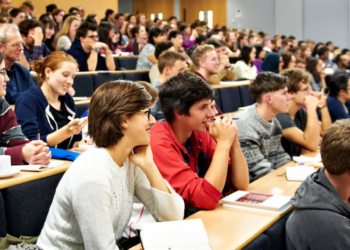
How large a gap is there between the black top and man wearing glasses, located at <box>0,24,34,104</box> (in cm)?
219

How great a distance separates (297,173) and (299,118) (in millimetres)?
1302

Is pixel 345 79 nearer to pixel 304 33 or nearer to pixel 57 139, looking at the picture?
pixel 57 139

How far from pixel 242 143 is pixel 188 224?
1.19 m

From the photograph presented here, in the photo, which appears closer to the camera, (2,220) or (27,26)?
(2,220)

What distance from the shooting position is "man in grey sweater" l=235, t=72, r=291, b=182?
2.48m

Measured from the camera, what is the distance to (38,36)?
15.6 ft


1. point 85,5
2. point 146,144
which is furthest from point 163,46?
point 85,5

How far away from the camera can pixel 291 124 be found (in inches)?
118

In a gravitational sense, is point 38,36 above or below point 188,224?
above

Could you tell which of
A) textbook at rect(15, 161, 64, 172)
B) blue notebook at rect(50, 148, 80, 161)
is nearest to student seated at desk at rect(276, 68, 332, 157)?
blue notebook at rect(50, 148, 80, 161)

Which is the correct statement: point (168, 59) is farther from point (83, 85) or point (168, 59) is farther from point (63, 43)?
point (63, 43)

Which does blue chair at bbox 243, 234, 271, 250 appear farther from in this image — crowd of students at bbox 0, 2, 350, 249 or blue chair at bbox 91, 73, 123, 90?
blue chair at bbox 91, 73, 123, 90

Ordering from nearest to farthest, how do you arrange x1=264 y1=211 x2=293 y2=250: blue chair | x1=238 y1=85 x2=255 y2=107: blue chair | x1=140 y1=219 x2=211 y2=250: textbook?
x1=140 y1=219 x2=211 y2=250: textbook, x1=264 y1=211 x2=293 y2=250: blue chair, x1=238 y1=85 x2=255 y2=107: blue chair

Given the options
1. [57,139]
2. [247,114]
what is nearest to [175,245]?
[57,139]
